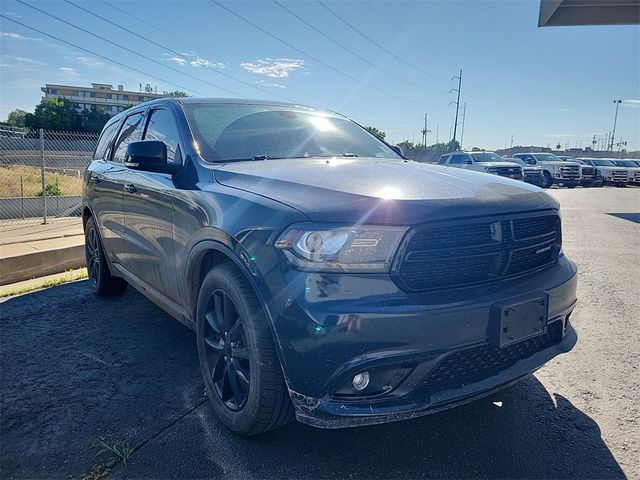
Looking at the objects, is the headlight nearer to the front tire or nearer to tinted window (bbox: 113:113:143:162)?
the front tire

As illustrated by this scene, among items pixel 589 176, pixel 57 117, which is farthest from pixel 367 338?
pixel 57 117

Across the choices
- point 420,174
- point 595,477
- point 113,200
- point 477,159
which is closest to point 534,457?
point 595,477

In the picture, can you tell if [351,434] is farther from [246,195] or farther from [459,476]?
[246,195]

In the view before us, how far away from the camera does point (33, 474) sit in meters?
2.13

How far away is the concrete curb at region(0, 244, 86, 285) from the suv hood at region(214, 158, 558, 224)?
414cm

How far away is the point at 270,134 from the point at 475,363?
2.13 metres

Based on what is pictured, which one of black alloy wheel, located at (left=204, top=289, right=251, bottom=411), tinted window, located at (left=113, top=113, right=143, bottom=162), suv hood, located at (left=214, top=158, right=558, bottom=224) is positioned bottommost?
black alloy wheel, located at (left=204, top=289, right=251, bottom=411)

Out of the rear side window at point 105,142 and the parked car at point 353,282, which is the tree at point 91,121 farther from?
the parked car at point 353,282

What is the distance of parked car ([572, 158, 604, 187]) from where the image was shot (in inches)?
1061

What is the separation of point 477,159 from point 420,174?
18.3 m

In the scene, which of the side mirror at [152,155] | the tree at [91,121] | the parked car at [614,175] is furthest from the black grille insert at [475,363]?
the tree at [91,121]

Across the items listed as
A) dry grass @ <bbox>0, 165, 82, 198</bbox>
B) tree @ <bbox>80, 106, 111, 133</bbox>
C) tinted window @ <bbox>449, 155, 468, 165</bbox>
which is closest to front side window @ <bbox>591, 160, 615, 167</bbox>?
tinted window @ <bbox>449, 155, 468, 165</bbox>

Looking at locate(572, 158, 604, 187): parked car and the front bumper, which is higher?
locate(572, 158, 604, 187): parked car

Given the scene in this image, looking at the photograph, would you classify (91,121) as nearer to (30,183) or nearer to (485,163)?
(30,183)
